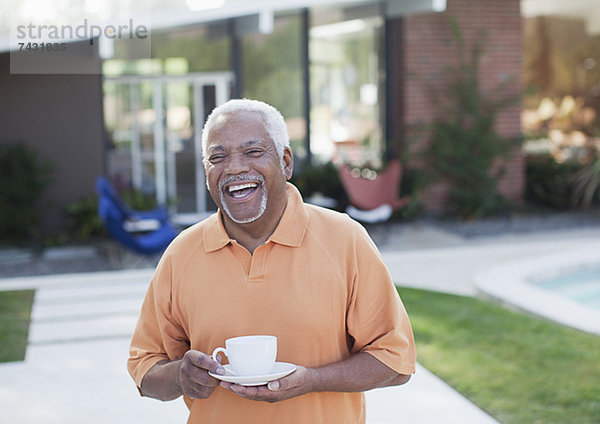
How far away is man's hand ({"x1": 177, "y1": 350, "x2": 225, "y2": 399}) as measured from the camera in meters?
1.85

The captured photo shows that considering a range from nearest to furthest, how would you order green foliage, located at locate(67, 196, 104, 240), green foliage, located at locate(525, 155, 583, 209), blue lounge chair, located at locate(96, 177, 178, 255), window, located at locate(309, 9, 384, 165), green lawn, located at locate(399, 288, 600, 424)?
green lawn, located at locate(399, 288, 600, 424) → blue lounge chair, located at locate(96, 177, 178, 255) → green foliage, located at locate(67, 196, 104, 240) → green foliage, located at locate(525, 155, 583, 209) → window, located at locate(309, 9, 384, 165)

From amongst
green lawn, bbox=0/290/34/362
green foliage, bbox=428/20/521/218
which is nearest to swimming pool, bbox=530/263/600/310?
green foliage, bbox=428/20/521/218

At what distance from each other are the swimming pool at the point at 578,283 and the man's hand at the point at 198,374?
→ 5833 millimetres

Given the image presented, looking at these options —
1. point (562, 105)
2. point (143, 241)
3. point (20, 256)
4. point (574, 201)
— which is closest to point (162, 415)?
point (143, 241)

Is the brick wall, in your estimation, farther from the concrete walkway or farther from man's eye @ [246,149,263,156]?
man's eye @ [246,149,263,156]

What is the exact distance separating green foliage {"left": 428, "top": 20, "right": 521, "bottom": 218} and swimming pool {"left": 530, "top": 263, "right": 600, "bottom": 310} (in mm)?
3361

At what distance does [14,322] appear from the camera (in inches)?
240

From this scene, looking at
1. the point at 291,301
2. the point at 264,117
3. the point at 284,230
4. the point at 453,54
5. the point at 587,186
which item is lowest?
the point at 587,186

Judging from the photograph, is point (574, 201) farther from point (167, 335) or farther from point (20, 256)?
point (167, 335)

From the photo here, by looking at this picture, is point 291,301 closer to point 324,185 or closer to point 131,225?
point 131,225

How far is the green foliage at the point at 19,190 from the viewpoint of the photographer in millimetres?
9359

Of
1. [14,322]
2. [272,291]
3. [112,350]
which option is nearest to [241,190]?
[272,291]

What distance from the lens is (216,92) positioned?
36.6 feet

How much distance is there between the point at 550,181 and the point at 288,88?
4.17 m
